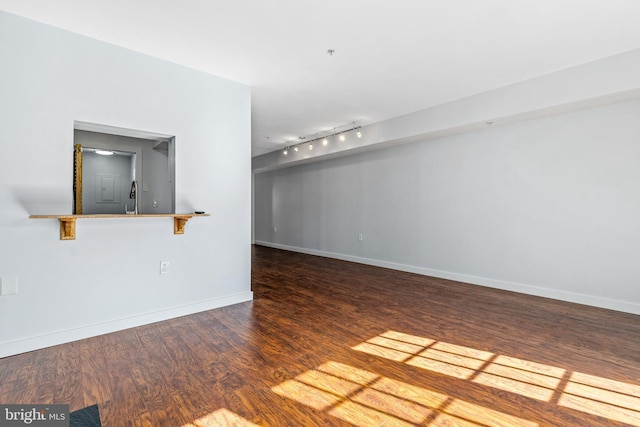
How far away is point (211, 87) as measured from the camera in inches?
139

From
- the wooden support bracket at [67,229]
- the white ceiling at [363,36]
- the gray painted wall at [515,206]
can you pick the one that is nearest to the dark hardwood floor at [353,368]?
the gray painted wall at [515,206]

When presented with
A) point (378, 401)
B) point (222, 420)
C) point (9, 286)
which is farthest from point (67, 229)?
point (378, 401)

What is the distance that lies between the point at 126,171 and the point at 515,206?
4.97 meters

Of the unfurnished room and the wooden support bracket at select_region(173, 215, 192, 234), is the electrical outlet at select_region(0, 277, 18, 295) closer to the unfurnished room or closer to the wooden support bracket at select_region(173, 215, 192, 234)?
the unfurnished room

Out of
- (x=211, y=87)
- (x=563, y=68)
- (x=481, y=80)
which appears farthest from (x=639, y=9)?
(x=211, y=87)

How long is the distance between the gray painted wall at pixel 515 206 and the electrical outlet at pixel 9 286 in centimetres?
510

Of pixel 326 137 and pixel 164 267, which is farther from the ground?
pixel 326 137

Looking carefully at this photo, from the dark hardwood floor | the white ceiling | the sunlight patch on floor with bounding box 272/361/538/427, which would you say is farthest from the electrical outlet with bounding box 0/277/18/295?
the sunlight patch on floor with bounding box 272/361/538/427

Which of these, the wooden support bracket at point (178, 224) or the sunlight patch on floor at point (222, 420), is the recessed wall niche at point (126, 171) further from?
the sunlight patch on floor at point (222, 420)

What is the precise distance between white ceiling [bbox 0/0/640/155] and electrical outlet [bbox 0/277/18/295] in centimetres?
206

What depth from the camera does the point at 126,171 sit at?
3.51 metres

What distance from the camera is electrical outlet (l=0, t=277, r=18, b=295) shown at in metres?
2.39

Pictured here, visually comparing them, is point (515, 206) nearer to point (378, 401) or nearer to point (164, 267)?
point (378, 401)

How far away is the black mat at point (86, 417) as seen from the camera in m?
1.62
